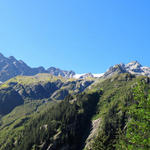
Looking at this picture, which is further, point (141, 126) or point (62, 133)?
point (62, 133)

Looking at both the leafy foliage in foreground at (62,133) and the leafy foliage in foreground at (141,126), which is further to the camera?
the leafy foliage in foreground at (62,133)

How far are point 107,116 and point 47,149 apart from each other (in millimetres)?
64540

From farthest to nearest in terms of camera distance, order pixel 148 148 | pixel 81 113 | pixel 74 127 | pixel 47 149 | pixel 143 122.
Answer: pixel 81 113, pixel 74 127, pixel 47 149, pixel 143 122, pixel 148 148

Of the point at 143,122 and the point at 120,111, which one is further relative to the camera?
the point at 120,111

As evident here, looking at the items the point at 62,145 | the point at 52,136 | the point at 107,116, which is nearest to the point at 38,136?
the point at 52,136

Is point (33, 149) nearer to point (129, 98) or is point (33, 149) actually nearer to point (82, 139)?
point (82, 139)

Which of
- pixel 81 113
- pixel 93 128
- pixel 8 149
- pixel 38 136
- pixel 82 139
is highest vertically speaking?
pixel 81 113

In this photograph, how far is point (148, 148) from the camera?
17.1 meters

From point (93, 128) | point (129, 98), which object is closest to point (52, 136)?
point (93, 128)

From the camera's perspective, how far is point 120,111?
15700 cm

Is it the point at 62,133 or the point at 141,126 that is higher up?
the point at 62,133

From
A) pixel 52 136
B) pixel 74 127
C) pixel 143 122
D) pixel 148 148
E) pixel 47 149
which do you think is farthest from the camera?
pixel 74 127

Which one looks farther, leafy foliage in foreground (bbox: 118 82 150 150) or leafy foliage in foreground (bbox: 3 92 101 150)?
leafy foliage in foreground (bbox: 3 92 101 150)

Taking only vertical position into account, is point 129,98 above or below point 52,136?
above
